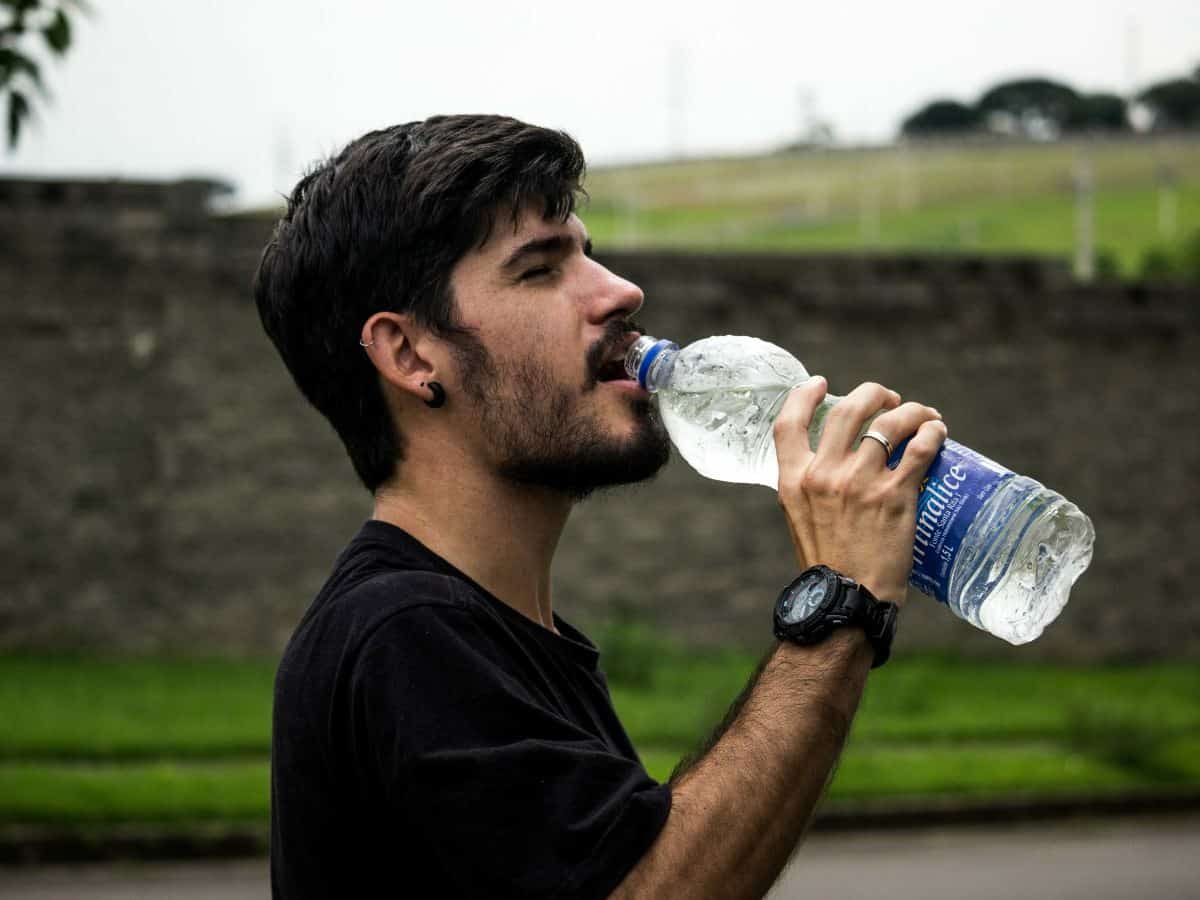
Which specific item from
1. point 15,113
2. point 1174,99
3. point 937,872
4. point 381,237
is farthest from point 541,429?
point 1174,99

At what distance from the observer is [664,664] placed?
13.7m

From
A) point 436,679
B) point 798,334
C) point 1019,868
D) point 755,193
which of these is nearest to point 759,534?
point 798,334

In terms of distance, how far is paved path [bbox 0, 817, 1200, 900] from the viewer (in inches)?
332

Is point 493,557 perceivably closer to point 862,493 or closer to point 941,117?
point 862,493

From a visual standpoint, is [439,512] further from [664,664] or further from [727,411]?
[664,664]

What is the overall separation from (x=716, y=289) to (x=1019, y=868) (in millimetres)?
6682

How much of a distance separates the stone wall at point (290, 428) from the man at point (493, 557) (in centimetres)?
1103

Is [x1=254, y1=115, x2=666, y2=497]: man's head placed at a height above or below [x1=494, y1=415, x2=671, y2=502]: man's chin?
above

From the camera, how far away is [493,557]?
7.56ft

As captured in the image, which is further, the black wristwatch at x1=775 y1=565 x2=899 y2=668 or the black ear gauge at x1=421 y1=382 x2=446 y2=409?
the black ear gauge at x1=421 y1=382 x2=446 y2=409

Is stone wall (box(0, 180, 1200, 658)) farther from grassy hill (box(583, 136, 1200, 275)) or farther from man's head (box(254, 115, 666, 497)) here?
grassy hill (box(583, 136, 1200, 275))

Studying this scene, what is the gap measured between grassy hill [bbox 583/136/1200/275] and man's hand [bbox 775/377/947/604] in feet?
116

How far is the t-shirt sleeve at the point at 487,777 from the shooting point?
1837mm

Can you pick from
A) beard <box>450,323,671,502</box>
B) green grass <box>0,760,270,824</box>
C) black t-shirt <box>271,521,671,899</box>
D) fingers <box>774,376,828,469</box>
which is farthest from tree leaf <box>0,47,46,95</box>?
green grass <box>0,760,270,824</box>
